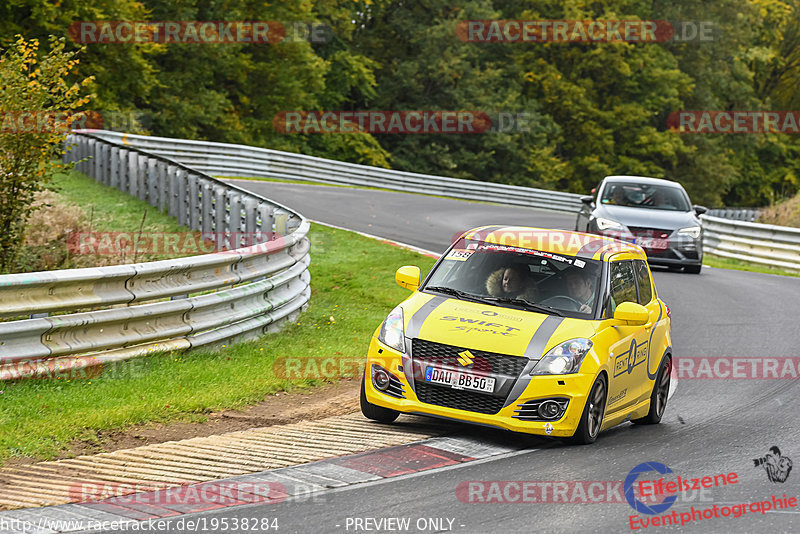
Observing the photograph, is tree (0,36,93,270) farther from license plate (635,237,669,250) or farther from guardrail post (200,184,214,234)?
license plate (635,237,669,250)

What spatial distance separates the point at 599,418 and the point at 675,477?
1148 millimetres

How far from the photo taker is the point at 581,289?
9.07m

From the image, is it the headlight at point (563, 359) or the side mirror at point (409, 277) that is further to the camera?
the side mirror at point (409, 277)

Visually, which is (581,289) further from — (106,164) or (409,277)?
(106,164)

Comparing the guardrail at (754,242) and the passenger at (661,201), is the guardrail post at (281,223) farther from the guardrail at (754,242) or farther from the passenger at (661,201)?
the guardrail at (754,242)

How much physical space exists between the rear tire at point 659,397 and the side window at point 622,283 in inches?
32.2

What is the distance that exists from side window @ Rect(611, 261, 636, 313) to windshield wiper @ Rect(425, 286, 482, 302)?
117 centimetres

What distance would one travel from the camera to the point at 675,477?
7.42 meters

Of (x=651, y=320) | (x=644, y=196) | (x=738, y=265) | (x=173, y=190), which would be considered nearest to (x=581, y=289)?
(x=651, y=320)

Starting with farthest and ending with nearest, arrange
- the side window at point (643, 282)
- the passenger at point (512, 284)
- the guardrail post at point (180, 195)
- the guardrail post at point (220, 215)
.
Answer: the guardrail post at point (180, 195), the guardrail post at point (220, 215), the side window at point (643, 282), the passenger at point (512, 284)

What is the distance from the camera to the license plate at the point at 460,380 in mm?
7996

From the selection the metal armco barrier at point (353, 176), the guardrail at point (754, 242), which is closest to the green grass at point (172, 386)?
the guardrail at point (754, 242)

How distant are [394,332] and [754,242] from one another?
1992cm

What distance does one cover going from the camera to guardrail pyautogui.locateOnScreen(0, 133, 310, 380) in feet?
28.0
